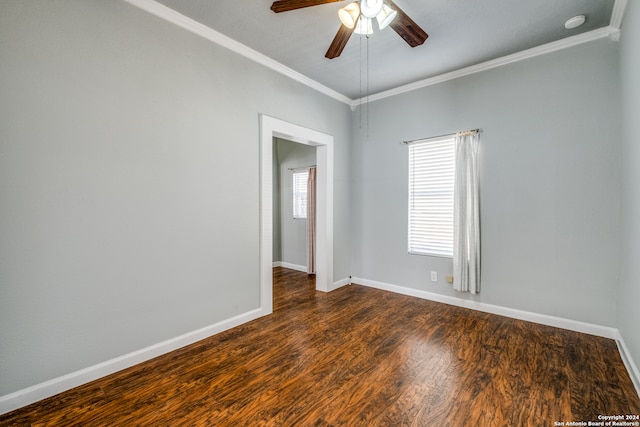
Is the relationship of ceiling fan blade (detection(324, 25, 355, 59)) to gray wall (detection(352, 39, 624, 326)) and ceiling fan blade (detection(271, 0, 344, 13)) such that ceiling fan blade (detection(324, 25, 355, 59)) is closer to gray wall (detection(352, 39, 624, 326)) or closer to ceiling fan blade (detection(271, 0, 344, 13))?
ceiling fan blade (detection(271, 0, 344, 13))

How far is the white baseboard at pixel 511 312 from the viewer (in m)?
2.75

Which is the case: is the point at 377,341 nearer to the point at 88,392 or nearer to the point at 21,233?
the point at 88,392

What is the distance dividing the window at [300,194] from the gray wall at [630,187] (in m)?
4.20

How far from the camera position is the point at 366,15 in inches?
75.8

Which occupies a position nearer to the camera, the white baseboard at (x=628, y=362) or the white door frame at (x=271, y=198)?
the white baseboard at (x=628, y=362)

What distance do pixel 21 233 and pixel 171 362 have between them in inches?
54.0

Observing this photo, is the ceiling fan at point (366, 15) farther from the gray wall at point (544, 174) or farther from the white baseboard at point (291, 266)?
the white baseboard at point (291, 266)

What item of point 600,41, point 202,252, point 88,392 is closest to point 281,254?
point 202,252

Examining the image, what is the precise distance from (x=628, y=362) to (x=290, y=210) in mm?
4873

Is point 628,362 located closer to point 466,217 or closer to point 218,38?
point 466,217

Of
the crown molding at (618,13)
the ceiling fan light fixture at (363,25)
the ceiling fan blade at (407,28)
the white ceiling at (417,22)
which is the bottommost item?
the ceiling fan blade at (407,28)

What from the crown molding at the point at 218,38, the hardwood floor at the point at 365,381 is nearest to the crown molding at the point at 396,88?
the crown molding at the point at 218,38

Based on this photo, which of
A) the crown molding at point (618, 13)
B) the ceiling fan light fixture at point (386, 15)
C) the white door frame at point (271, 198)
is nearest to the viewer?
the ceiling fan light fixture at point (386, 15)

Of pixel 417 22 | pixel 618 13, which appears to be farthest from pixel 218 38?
pixel 618 13
